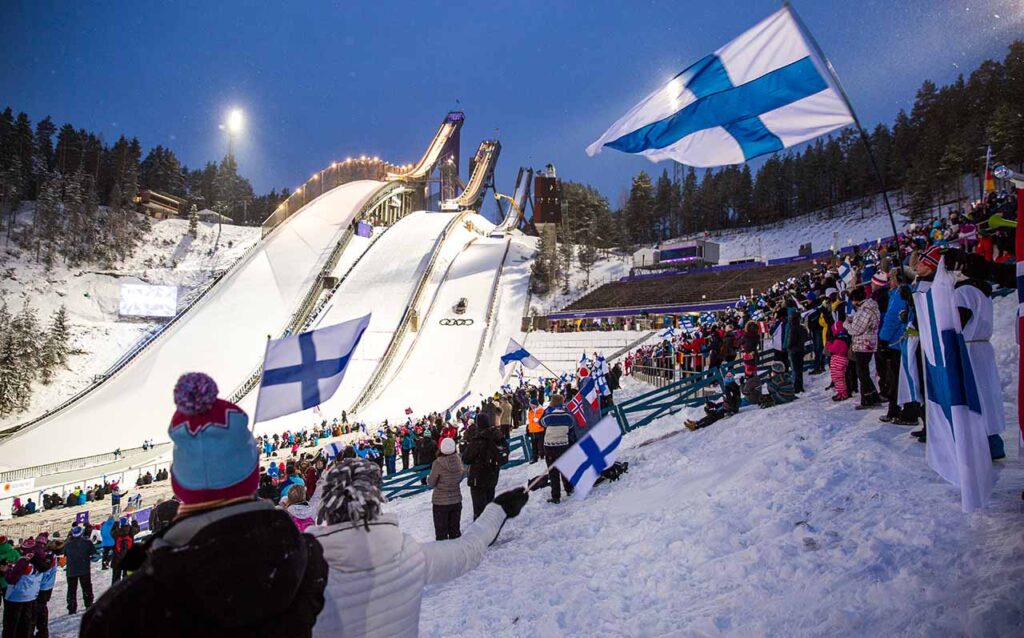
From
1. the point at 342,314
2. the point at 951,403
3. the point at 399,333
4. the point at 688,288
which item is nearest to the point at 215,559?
the point at 951,403

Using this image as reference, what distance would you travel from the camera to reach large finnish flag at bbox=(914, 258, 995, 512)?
3266 mm

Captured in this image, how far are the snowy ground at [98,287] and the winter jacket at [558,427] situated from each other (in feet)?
108

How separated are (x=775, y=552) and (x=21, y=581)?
324 inches

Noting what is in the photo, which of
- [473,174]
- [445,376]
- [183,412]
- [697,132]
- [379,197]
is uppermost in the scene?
[473,174]

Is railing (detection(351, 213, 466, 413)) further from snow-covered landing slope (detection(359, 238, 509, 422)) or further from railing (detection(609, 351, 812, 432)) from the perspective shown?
railing (detection(609, 351, 812, 432))

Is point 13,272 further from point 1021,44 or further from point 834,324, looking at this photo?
point 1021,44

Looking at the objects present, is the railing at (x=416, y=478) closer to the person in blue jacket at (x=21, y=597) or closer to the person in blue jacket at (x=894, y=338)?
the person in blue jacket at (x=21, y=597)

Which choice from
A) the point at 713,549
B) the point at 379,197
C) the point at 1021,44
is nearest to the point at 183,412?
the point at 713,549

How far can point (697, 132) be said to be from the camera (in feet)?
18.4

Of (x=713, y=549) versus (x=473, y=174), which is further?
(x=473, y=174)

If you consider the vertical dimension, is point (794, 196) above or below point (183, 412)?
above

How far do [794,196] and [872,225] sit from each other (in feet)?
63.6

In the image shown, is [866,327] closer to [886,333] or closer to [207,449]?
[886,333]

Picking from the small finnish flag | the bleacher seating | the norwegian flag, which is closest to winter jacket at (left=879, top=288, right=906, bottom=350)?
the small finnish flag
